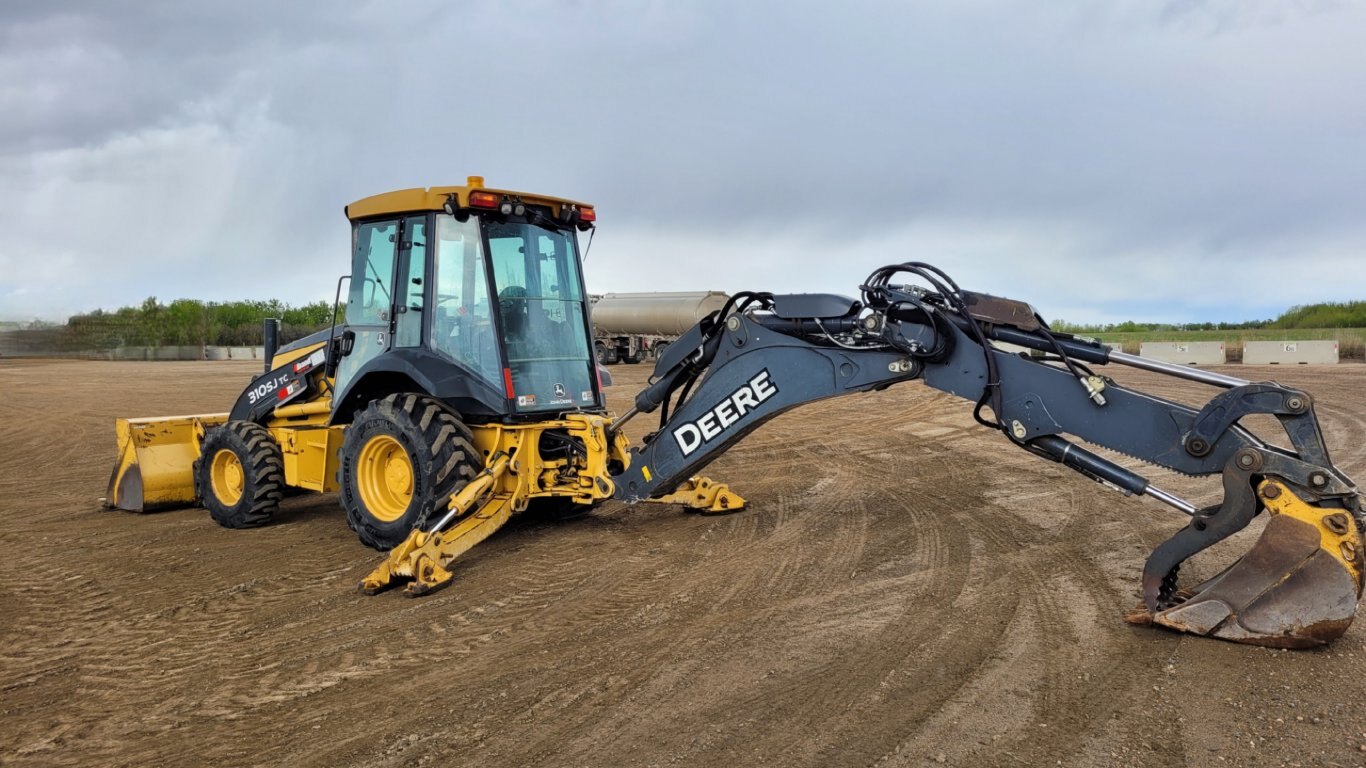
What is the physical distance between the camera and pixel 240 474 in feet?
27.3

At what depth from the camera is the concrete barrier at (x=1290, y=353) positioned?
2758 centimetres

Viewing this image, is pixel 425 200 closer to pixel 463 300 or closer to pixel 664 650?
pixel 463 300

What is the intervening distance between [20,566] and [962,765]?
671cm

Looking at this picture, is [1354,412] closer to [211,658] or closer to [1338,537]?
[1338,537]

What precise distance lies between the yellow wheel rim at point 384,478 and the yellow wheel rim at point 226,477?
2.02 m

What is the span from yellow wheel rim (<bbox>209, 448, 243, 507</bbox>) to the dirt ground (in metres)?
0.43

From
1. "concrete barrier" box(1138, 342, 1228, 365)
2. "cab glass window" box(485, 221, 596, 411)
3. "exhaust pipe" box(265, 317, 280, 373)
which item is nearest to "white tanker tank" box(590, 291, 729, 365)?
"concrete barrier" box(1138, 342, 1228, 365)

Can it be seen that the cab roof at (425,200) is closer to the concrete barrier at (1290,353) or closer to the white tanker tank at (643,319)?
the white tanker tank at (643,319)

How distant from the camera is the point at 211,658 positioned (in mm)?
4910

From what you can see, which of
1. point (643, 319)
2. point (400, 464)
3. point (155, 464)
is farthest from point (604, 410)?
point (643, 319)

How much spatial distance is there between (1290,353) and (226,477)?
95.9 feet

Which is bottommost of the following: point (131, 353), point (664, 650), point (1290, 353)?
point (664, 650)

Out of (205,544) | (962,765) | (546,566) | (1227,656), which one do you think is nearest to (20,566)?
(205,544)

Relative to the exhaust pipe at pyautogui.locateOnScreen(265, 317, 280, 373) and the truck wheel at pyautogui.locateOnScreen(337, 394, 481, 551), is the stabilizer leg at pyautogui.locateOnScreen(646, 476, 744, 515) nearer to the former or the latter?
the truck wheel at pyautogui.locateOnScreen(337, 394, 481, 551)
